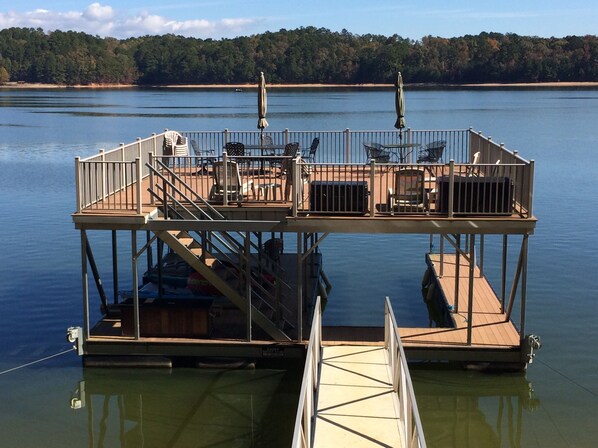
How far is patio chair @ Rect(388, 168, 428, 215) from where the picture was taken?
1515cm

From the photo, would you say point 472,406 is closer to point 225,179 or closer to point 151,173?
point 225,179

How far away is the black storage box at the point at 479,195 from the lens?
14.7m

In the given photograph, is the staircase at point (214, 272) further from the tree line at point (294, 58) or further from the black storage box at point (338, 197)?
the tree line at point (294, 58)

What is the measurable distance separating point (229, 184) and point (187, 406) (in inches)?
159

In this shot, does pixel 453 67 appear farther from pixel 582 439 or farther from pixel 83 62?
pixel 582 439

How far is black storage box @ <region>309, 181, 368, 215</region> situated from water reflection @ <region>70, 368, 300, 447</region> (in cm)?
322

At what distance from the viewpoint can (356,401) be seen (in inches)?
476

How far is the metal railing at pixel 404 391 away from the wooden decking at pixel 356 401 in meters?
0.12

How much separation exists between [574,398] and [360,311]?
6.24m

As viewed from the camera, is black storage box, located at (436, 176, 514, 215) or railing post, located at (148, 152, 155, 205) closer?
black storage box, located at (436, 176, 514, 215)

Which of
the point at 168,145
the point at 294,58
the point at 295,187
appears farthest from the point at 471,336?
the point at 294,58

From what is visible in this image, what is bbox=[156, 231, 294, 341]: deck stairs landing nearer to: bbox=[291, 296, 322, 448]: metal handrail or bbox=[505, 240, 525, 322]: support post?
bbox=[291, 296, 322, 448]: metal handrail

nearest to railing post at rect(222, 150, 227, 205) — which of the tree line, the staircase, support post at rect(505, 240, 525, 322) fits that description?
the staircase

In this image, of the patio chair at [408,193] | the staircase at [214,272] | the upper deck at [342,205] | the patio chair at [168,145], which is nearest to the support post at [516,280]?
the upper deck at [342,205]
